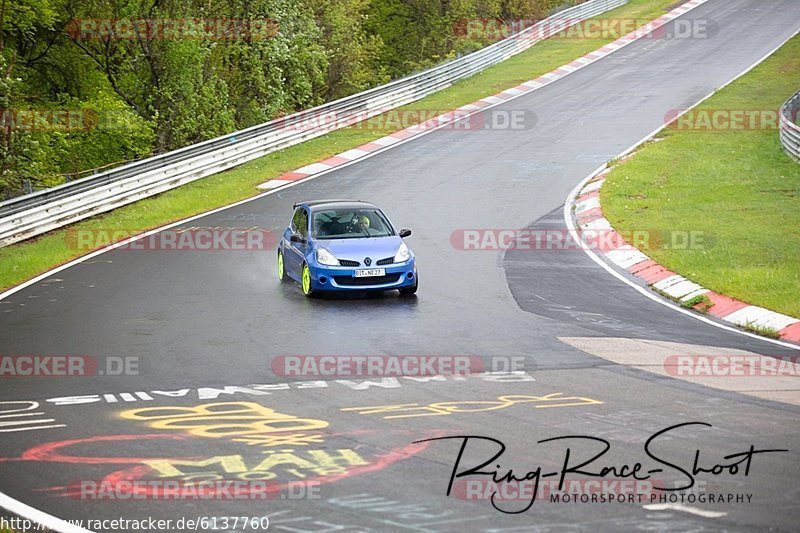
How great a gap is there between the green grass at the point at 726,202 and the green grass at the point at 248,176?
925cm

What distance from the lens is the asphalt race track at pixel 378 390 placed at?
7.74m

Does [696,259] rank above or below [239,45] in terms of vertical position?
below

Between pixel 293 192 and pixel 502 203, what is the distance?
564 centimetres

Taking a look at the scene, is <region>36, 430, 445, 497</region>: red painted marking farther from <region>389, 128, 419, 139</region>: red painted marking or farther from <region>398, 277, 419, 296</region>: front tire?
<region>389, 128, 419, 139</region>: red painted marking

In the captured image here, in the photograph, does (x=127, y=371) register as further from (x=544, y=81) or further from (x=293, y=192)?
(x=544, y=81)

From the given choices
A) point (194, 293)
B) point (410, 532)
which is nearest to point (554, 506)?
point (410, 532)

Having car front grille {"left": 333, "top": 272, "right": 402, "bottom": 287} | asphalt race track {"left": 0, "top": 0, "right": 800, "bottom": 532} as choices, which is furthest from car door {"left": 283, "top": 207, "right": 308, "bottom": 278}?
car front grille {"left": 333, "top": 272, "right": 402, "bottom": 287}

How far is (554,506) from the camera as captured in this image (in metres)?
7.64

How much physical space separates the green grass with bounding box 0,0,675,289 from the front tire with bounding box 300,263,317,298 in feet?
18.9

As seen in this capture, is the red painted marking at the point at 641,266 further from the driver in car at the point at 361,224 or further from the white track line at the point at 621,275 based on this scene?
the driver in car at the point at 361,224

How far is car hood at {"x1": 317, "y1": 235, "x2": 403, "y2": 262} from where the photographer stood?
16781mm

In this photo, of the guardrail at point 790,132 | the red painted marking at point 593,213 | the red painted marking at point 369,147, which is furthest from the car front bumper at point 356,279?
the red painted marking at point 369,147

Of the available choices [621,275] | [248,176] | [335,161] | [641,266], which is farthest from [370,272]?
[335,161]

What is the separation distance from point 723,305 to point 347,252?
5907 mm
